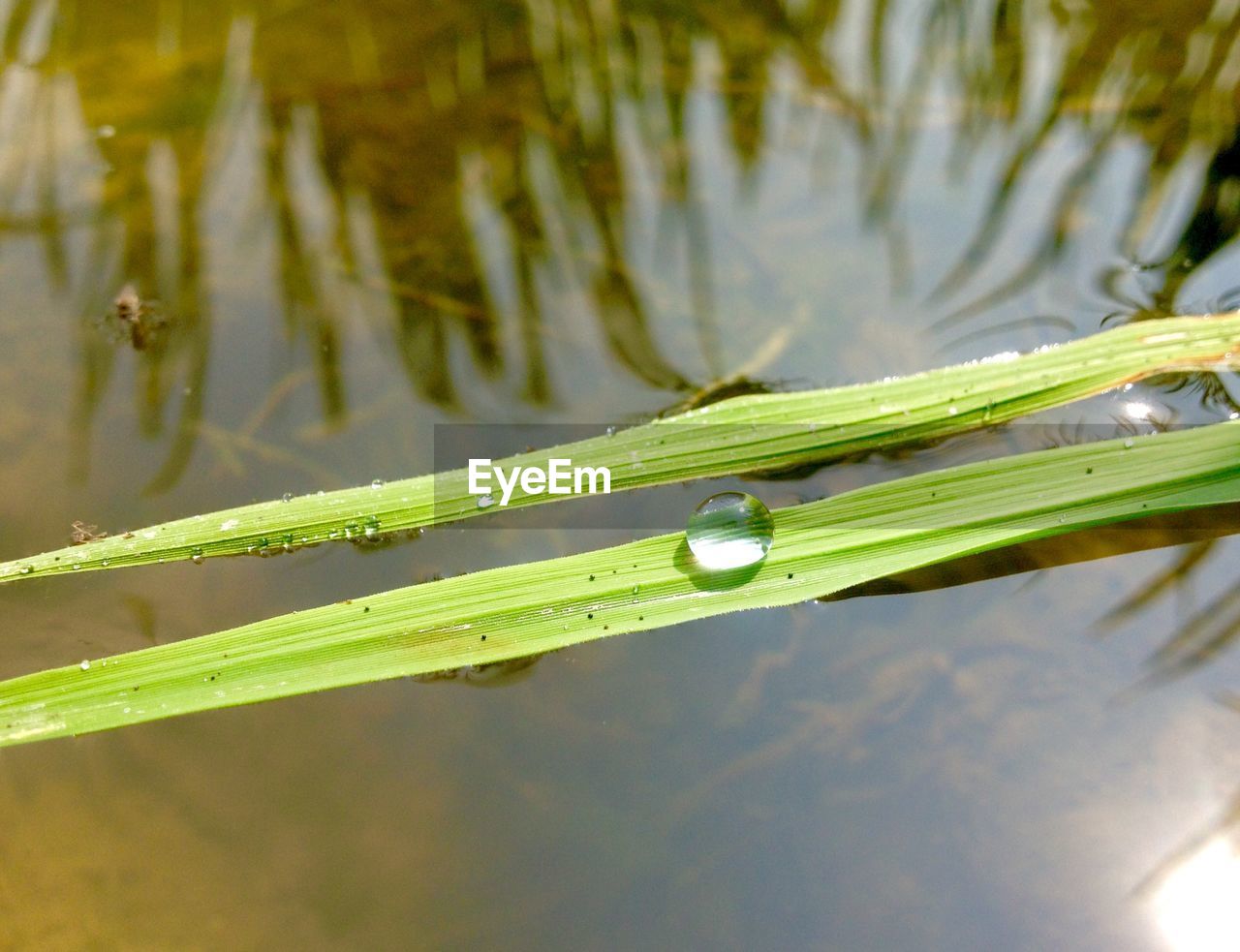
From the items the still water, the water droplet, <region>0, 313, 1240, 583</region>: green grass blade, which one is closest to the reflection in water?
the still water

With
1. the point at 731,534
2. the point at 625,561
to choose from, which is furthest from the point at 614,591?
the point at 731,534

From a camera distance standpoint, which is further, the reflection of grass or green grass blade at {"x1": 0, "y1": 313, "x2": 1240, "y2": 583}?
green grass blade at {"x1": 0, "y1": 313, "x2": 1240, "y2": 583}

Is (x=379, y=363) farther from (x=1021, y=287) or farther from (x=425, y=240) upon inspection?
(x=1021, y=287)

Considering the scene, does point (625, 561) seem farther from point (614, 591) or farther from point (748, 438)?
point (748, 438)

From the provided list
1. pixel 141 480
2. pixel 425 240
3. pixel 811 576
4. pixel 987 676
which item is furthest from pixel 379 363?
pixel 987 676

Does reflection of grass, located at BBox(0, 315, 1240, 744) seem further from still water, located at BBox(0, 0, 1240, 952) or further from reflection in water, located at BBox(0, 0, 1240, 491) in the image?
reflection in water, located at BBox(0, 0, 1240, 491)

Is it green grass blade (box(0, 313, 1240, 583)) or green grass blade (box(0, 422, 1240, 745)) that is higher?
green grass blade (box(0, 313, 1240, 583))

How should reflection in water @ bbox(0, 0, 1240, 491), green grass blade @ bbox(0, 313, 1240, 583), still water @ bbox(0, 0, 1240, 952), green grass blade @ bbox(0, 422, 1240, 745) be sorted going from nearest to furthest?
still water @ bbox(0, 0, 1240, 952)
green grass blade @ bbox(0, 422, 1240, 745)
green grass blade @ bbox(0, 313, 1240, 583)
reflection in water @ bbox(0, 0, 1240, 491)

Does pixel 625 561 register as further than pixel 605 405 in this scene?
No
